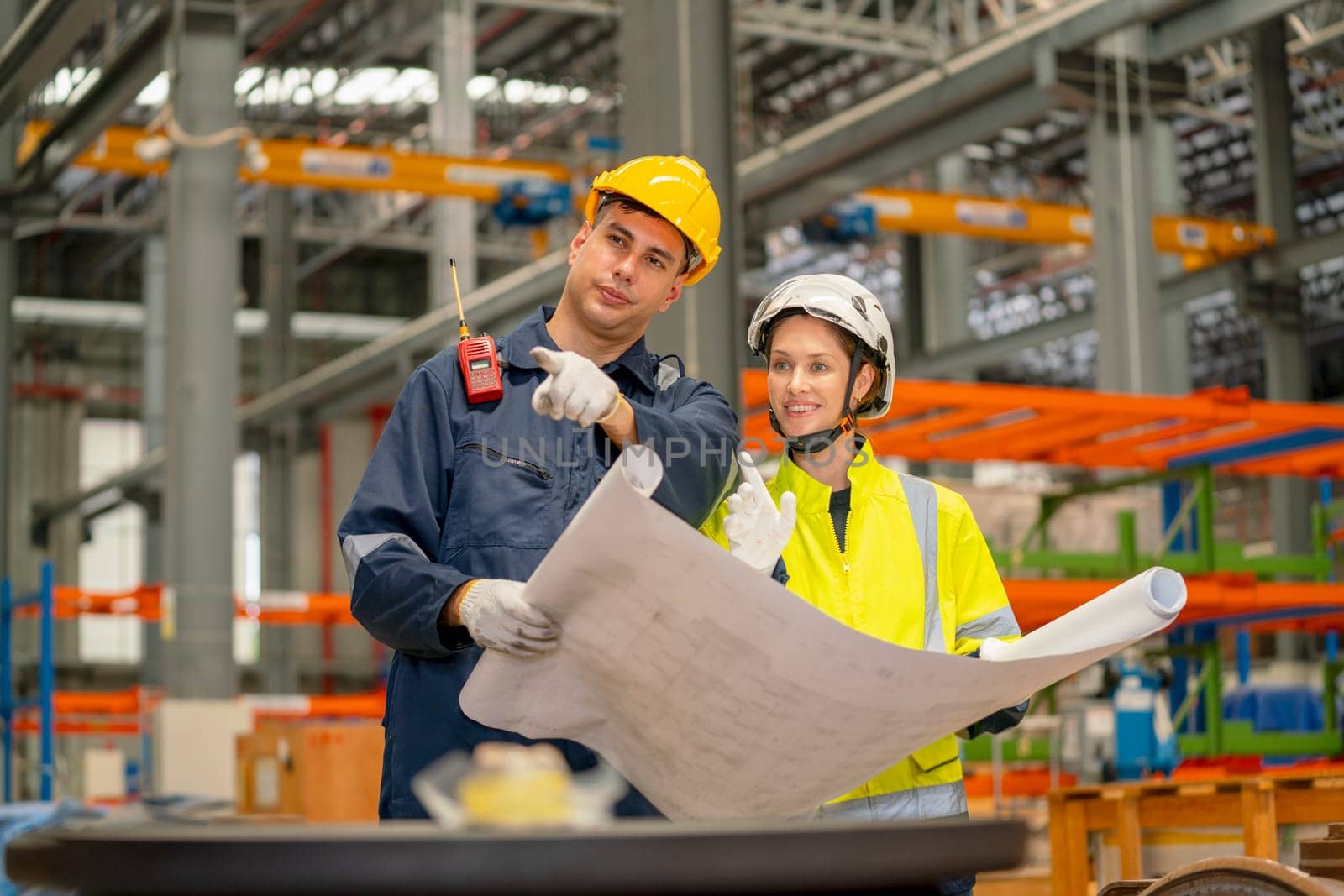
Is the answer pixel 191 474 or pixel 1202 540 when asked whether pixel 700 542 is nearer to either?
pixel 1202 540

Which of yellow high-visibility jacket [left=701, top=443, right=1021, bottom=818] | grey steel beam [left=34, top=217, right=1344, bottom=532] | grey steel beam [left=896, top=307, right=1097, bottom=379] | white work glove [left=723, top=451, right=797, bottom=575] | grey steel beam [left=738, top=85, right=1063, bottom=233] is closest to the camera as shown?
white work glove [left=723, top=451, right=797, bottom=575]

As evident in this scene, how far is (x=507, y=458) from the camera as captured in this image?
93.3 inches

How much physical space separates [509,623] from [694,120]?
4839mm

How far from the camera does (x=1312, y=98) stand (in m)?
21.8

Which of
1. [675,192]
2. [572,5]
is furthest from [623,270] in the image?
[572,5]

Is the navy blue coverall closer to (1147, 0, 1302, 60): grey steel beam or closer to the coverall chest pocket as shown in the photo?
the coverall chest pocket

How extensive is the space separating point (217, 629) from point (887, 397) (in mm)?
10022

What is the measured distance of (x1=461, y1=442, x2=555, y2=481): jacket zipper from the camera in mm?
2365

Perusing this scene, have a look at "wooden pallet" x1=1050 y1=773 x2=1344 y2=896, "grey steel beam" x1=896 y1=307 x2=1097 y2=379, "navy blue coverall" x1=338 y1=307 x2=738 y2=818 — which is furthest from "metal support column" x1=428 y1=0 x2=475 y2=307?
"navy blue coverall" x1=338 y1=307 x2=738 y2=818

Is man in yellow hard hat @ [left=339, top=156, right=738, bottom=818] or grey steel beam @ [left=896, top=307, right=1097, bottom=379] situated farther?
grey steel beam @ [left=896, top=307, right=1097, bottom=379]

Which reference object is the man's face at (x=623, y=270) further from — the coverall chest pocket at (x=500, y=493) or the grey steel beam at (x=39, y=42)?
the grey steel beam at (x=39, y=42)

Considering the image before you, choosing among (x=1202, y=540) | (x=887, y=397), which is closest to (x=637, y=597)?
(x=887, y=397)

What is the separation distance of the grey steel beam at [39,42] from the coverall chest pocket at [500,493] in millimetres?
10678

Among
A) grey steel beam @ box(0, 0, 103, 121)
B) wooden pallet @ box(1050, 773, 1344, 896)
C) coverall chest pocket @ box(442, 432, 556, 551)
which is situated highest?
grey steel beam @ box(0, 0, 103, 121)
